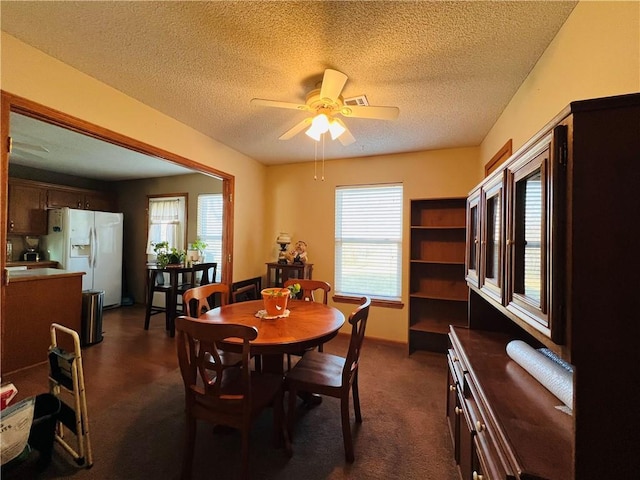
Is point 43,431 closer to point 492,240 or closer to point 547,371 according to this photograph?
point 547,371

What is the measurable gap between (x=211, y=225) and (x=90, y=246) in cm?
210

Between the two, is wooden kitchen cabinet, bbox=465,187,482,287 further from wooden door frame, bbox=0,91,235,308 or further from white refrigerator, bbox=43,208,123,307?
white refrigerator, bbox=43,208,123,307

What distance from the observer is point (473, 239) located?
73.0 inches

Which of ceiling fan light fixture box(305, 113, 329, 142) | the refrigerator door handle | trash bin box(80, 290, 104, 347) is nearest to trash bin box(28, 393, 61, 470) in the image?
trash bin box(80, 290, 104, 347)

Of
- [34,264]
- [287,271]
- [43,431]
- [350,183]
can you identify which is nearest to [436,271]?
[350,183]

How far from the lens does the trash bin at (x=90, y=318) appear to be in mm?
3354

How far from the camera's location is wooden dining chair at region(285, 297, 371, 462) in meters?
1.68

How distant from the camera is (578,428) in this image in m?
0.66

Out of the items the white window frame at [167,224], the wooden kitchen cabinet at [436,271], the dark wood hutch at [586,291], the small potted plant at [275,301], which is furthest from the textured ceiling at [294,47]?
the white window frame at [167,224]

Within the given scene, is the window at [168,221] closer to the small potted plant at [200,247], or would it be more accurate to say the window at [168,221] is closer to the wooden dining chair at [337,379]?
the small potted plant at [200,247]

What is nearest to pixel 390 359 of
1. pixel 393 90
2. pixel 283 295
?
pixel 283 295

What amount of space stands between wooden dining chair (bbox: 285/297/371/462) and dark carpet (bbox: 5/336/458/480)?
149 mm

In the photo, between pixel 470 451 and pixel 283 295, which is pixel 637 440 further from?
pixel 283 295

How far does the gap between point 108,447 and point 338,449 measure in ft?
4.80
